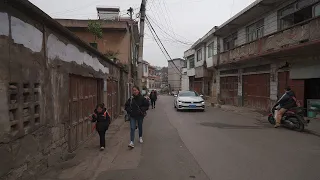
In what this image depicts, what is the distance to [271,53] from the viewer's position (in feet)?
47.4

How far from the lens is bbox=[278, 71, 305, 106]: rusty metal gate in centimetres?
1332

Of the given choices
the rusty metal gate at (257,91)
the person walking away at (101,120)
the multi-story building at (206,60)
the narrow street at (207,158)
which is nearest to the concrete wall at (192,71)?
the multi-story building at (206,60)

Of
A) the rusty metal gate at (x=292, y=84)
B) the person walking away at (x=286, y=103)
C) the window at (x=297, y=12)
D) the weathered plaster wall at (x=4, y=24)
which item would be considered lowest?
the person walking away at (x=286, y=103)

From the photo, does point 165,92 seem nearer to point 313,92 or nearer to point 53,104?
point 313,92

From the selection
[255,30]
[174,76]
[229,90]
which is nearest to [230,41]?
[229,90]

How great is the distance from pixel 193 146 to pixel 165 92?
191ft

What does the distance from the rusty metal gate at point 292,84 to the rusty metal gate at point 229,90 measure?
6719mm

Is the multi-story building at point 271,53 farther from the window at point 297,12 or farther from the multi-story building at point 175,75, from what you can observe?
the multi-story building at point 175,75

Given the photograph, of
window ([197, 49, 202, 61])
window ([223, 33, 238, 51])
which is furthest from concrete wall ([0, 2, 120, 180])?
window ([197, 49, 202, 61])

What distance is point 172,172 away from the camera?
479cm

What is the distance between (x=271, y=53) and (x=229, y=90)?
31.3 ft

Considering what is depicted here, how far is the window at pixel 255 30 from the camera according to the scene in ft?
58.6

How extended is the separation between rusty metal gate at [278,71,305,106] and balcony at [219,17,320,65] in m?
1.27

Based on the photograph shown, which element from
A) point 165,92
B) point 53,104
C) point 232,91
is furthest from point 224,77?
point 165,92
